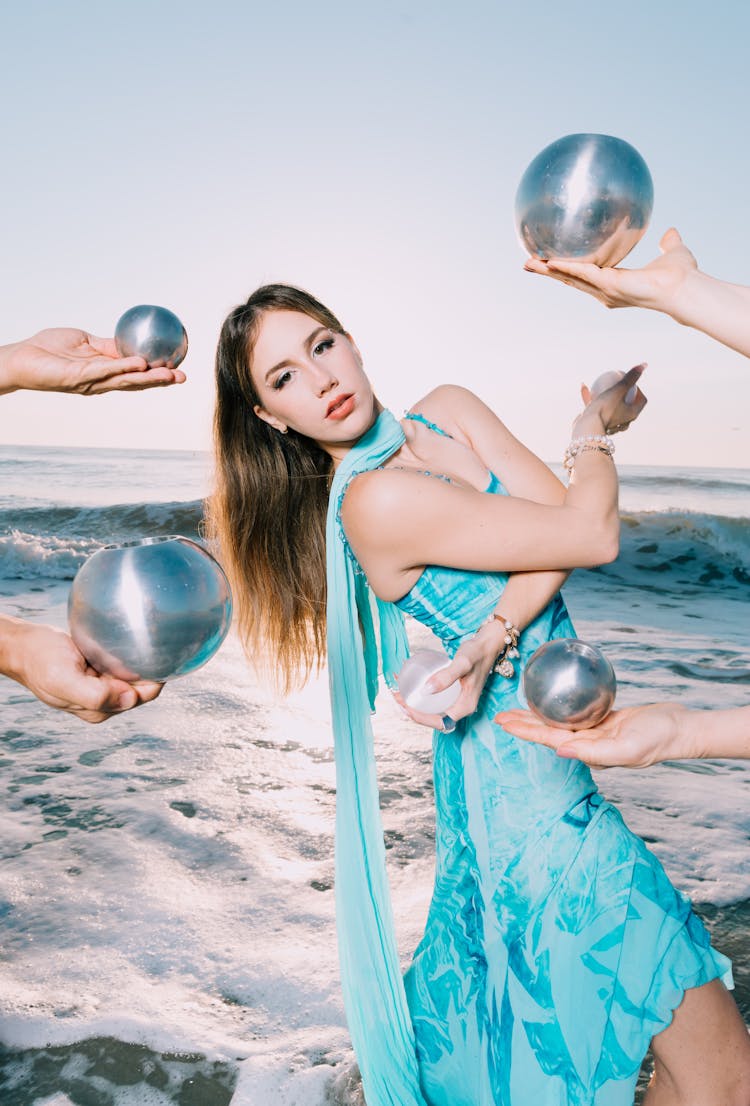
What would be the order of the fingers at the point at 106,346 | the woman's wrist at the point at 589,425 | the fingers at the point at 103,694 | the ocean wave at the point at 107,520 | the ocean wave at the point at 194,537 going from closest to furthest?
the fingers at the point at 103,694 → the fingers at the point at 106,346 → the woman's wrist at the point at 589,425 → the ocean wave at the point at 194,537 → the ocean wave at the point at 107,520

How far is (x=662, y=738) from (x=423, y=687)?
1.78ft

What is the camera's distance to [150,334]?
228 cm

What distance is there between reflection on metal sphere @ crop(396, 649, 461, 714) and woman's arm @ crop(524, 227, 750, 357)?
923mm

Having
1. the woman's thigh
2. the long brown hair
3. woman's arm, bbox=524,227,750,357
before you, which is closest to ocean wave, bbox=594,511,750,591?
the long brown hair

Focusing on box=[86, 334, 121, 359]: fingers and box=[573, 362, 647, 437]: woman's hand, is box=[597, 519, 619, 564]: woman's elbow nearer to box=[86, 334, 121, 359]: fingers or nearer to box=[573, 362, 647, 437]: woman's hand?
box=[573, 362, 647, 437]: woman's hand

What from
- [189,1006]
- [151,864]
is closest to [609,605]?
[151,864]

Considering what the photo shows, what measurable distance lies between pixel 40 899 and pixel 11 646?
2.97 meters

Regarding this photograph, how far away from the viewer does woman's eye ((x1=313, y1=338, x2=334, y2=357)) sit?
9.16 ft

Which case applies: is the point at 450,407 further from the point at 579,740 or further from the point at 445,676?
the point at 579,740

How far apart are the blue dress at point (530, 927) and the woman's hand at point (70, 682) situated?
1033mm

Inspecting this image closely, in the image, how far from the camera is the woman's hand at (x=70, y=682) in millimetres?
1928

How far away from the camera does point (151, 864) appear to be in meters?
4.95

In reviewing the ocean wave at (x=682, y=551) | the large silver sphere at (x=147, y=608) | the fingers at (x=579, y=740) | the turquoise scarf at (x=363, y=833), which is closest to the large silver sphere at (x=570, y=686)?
the fingers at (x=579, y=740)

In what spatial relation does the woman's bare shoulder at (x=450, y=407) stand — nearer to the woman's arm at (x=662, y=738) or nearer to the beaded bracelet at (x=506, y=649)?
the beaded bracelet at (x=506, y=649)
